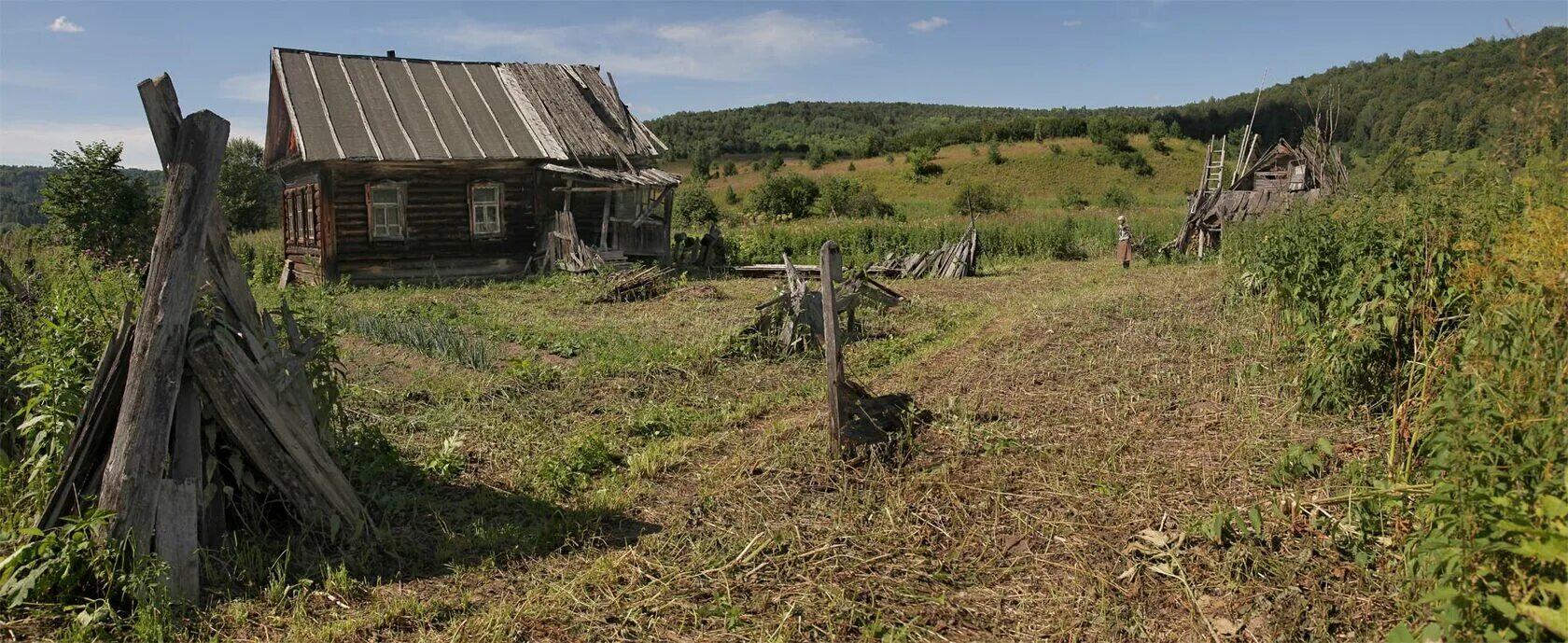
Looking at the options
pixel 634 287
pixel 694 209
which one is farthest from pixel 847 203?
pixel 634 287

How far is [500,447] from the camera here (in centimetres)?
622

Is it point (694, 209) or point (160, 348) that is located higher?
point (694, 209)

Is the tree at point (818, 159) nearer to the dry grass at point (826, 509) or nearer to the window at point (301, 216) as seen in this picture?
the window at point (301, 216)

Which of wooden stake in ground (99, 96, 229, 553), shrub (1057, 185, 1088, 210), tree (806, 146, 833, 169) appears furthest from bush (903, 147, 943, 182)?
wooden stake in ground (99, 96, 229, 553)

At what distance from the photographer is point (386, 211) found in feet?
59.6

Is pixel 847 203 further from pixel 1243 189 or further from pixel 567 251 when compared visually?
pixel 567 251

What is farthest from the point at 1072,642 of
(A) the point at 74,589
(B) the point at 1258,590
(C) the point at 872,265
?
(C) the point at 872,265

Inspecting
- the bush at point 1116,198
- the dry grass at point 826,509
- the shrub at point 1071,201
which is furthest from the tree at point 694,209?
the dry grass at point 826,509

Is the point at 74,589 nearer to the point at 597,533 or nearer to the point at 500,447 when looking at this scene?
the point at 597,533

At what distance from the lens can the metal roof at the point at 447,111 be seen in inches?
701

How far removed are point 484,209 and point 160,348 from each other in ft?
51.5

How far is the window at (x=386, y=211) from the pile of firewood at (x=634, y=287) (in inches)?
224

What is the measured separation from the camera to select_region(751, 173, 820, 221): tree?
129ft

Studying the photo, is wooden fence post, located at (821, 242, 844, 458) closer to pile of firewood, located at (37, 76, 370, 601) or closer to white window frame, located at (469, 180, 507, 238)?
pile of firewood, located at (37, 76, 370, 601)
